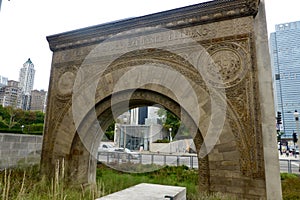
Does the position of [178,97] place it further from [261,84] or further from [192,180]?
[192,180]

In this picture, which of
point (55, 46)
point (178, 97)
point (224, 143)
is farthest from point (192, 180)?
point (55, 46)

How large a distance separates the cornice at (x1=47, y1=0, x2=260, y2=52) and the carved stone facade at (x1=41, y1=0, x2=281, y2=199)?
2cm

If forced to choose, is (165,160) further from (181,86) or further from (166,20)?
(166,20)

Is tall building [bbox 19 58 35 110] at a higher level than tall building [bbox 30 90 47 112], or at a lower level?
higher

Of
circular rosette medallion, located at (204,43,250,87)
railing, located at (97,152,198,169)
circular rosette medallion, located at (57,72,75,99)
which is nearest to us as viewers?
circular rosette medallion, located at (204,43,250,87)

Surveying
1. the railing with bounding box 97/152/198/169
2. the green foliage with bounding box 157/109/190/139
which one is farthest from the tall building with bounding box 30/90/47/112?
the railing with bounding box 97/152/198/169

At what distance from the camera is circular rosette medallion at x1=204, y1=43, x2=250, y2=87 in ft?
14.2

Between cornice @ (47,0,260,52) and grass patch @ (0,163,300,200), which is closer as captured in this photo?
grass patch @ (0,163,300,200)

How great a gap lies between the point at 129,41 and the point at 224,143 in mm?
3650

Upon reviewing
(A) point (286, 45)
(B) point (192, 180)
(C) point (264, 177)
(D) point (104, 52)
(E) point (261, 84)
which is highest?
(A) point (286, 45)

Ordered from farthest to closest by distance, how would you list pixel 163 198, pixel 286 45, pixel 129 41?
pixel 286 45 < pixel 129 41 < pixel 163 198

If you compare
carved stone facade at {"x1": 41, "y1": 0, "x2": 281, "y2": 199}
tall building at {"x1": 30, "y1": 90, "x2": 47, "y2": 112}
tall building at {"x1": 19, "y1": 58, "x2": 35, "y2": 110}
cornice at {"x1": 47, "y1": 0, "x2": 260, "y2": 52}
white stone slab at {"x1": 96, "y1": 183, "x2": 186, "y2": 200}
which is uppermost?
tall building at {"x1": 19, "y1": 58, "x2": 35, "y2": 110}

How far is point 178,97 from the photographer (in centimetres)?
468

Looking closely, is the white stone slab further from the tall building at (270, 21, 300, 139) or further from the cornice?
the tall building at (270, 21, 300, 139)
